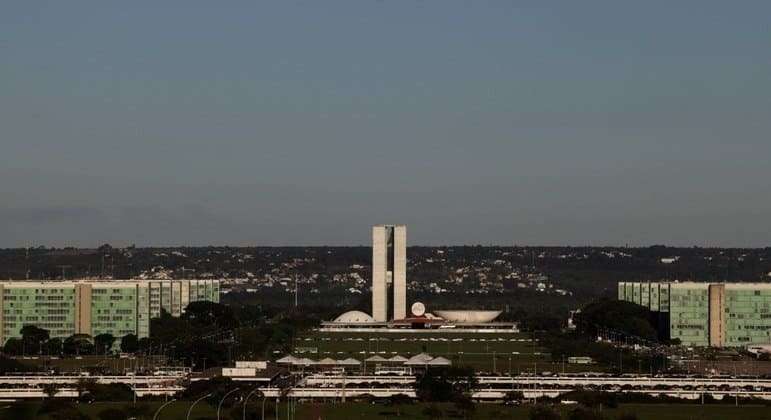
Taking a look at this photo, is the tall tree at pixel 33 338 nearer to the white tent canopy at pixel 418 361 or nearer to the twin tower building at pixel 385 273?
the white tent canopy at pixel 418 361

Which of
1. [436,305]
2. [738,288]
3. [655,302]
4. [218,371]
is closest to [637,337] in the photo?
[738,288]

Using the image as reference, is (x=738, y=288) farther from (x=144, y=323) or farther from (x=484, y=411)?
(x=484, y=411)

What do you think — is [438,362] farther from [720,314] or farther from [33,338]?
[720,314]

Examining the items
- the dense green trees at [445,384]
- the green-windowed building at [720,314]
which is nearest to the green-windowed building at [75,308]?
the green-windowed building at [720,314]

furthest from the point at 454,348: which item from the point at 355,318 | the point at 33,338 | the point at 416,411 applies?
the point at 416,411

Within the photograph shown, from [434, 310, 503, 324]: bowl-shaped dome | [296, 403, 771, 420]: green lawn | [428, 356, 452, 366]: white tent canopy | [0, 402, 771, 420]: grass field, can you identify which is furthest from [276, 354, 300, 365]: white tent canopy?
[434, 310, 503, 324]: bowl-shaped dome

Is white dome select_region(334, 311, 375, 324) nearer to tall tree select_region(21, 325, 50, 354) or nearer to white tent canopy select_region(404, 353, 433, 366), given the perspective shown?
tall tree select_region(21, 325, 50, 354)
